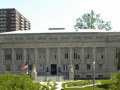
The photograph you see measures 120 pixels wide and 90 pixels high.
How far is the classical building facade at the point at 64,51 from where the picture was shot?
51625mm

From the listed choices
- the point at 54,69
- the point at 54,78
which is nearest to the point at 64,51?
the point at 54,69

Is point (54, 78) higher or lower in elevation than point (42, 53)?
lower

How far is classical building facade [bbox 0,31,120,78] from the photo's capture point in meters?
51.6

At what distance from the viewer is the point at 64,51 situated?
52.8 meters

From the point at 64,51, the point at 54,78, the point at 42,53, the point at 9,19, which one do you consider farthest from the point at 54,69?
the point at 9,19

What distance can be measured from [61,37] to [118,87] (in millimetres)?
32707

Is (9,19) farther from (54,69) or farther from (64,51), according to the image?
(54,69)

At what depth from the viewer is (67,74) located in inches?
2029

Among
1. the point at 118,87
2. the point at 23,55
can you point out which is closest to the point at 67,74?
the point at 23,55

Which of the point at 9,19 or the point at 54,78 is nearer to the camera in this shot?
the point at 54,78

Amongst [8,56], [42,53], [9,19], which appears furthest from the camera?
[9,19]

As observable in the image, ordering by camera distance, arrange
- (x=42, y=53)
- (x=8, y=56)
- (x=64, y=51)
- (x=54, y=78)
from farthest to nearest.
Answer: (x=8, y=56) → (x=42, y=53) → (x=64, y=51) → (x=54, y=78)

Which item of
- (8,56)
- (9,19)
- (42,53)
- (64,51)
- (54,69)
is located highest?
(9,19)

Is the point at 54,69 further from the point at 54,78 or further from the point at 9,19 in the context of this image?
the point at 9,19
